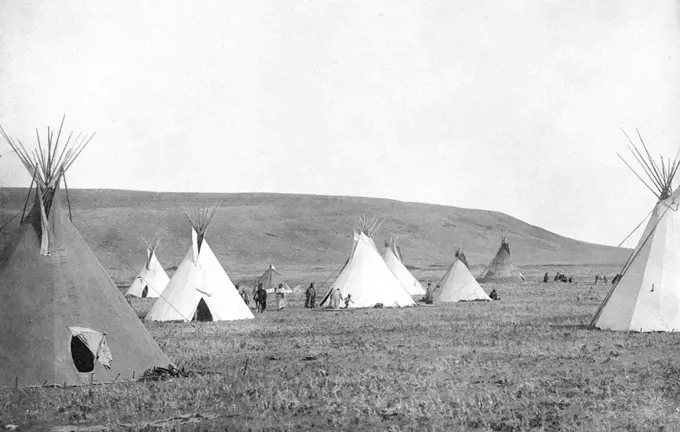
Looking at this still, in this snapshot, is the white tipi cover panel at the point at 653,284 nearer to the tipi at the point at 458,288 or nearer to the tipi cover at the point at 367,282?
the tipi cover at the point at 367,282

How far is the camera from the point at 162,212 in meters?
108

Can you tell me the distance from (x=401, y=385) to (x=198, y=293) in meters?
13.7

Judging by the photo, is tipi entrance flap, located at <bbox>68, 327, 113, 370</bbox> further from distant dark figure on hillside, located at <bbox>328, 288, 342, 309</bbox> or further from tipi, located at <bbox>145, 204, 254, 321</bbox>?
distant dark figure on hillside, located at <bbox>328, 288, 342, 309</bbox>

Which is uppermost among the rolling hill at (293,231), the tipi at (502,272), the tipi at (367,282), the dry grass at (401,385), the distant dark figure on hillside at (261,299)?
the rolling hill at (293,231)

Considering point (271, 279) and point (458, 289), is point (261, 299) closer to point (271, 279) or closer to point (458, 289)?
point (458, 289)

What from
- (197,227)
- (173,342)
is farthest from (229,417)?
(197,227)

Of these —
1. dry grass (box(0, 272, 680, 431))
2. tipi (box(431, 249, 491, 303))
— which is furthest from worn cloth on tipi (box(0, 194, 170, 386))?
tipi (box(431, 249, 491, 303))

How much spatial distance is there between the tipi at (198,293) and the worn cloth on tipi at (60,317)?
10.8 metres

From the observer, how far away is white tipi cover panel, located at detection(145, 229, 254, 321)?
81.0 feet

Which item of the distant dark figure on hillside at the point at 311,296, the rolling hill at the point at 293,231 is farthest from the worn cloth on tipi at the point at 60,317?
the rolling hill at the point at 293,231

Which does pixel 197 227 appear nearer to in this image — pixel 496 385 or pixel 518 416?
pixel 496 385

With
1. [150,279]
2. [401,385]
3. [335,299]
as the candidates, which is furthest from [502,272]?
[401,385]

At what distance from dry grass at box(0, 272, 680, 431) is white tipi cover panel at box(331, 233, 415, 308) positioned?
10391 mm

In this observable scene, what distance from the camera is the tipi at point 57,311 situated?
12.4 meters
